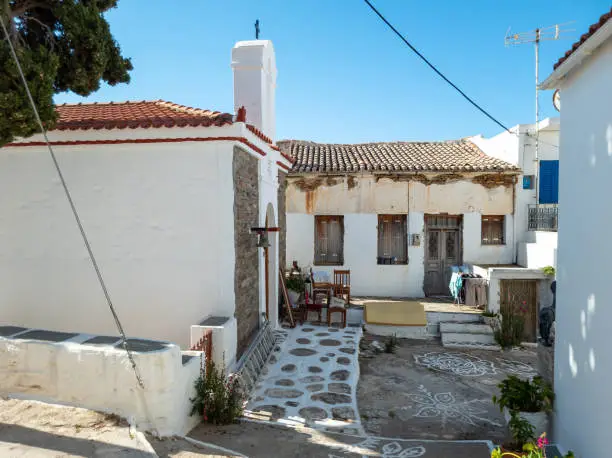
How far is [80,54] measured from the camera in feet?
18.5

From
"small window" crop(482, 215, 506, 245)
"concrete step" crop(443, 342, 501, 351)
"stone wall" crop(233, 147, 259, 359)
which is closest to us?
"stone wall" crop(233, 147, 259, 359)

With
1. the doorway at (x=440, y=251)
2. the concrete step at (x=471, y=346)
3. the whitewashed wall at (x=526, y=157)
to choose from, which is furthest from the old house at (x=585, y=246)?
the doorway at (x=440, y=251)

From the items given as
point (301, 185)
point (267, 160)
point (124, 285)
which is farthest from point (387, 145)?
point (124, 285)

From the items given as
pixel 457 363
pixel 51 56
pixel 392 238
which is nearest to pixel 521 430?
pixel 457 363

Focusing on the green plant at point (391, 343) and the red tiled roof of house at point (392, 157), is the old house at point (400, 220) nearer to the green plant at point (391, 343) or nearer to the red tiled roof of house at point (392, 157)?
the red tiled roof of house at point (392, 157)

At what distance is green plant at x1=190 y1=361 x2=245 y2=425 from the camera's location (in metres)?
4.87

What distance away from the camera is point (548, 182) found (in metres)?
13.1

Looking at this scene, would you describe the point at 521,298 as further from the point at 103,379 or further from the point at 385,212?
the point at 103,379

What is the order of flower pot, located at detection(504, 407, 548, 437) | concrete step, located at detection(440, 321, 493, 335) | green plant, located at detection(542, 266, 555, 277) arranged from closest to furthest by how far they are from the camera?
flower pot, located at detection(504, 407, 548, 437)
concrete step, located at detection(440, 321, 493, 335)
green plant, located at detection(542, 266, 555, 277)

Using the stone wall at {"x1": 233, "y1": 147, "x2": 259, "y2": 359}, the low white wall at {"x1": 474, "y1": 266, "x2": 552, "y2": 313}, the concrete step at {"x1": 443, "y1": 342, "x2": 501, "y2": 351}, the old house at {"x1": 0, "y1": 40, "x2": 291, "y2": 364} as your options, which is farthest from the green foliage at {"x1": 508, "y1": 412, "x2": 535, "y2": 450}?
the low white wall at {"x1": 474, "y1": 266, "x2": 552, "y2": 313}

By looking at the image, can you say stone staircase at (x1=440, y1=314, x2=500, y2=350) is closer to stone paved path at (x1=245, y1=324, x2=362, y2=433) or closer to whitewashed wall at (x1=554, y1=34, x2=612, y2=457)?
stone paved path at (x1=245, y1=324, x2=362, y2=433)

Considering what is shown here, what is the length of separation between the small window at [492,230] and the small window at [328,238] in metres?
4.67

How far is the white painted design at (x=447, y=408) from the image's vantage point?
20.2 ft

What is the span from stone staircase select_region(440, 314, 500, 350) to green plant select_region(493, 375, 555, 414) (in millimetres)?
5178
